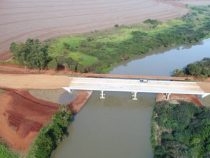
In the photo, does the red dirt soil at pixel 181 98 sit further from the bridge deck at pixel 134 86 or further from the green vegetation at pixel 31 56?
the green vegetation at pixel 31 56

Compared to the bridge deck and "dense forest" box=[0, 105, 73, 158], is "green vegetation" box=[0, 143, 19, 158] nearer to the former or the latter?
"dense forest" box=[0, 105, 73, 158]

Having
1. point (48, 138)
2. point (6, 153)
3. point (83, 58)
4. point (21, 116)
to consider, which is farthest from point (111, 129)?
point (83, 58)

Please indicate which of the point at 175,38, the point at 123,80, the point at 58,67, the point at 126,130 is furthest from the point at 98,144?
the point at 175,38

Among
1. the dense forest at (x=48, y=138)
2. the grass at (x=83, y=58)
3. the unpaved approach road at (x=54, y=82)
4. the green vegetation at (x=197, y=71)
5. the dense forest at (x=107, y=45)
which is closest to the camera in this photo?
the dense forest at (x=48, y=138)

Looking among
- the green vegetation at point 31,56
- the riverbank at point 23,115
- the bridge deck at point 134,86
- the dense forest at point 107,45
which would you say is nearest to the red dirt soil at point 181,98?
the bridge deck at point 134,86

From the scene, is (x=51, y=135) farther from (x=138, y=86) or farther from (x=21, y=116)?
(x=138, y=86)

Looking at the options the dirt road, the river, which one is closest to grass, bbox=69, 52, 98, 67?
the dirt road
